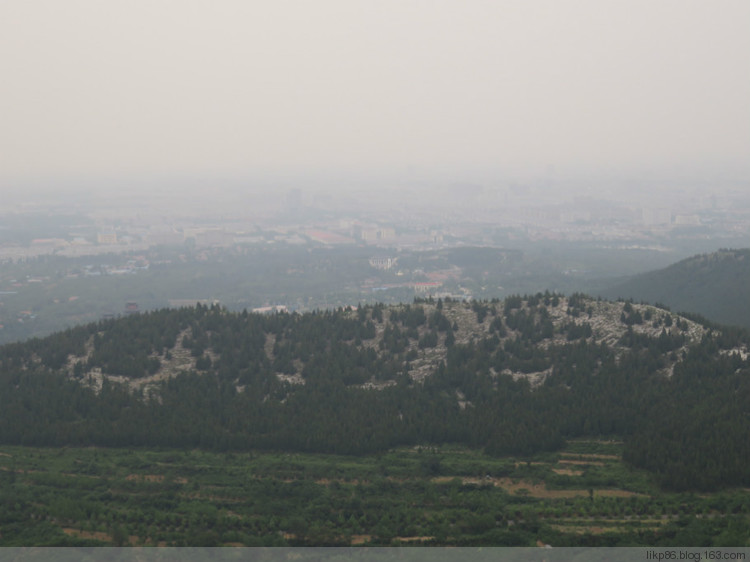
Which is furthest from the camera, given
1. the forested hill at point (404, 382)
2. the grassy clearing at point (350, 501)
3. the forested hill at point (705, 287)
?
the forested hill at point (705, 287)

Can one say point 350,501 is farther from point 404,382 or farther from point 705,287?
point 705,287

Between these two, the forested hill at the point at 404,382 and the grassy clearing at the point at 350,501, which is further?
the forested hill at the point at 404,382

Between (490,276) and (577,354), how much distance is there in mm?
101769

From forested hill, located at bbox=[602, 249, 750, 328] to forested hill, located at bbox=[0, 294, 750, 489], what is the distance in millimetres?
29499

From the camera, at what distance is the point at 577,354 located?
5241cm

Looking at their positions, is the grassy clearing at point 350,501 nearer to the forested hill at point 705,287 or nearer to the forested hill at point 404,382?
the forested hill at point 404,382

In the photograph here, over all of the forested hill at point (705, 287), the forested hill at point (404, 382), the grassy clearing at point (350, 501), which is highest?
the forested hill at point (705, 287)

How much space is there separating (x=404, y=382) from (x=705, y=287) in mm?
59095

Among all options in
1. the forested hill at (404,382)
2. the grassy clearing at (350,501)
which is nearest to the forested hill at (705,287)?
the forested hill at (404,382)

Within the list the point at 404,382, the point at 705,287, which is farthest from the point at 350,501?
the point at 705,287

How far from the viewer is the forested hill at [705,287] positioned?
84.5m

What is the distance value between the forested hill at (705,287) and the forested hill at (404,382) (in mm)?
29499

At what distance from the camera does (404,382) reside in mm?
52594
